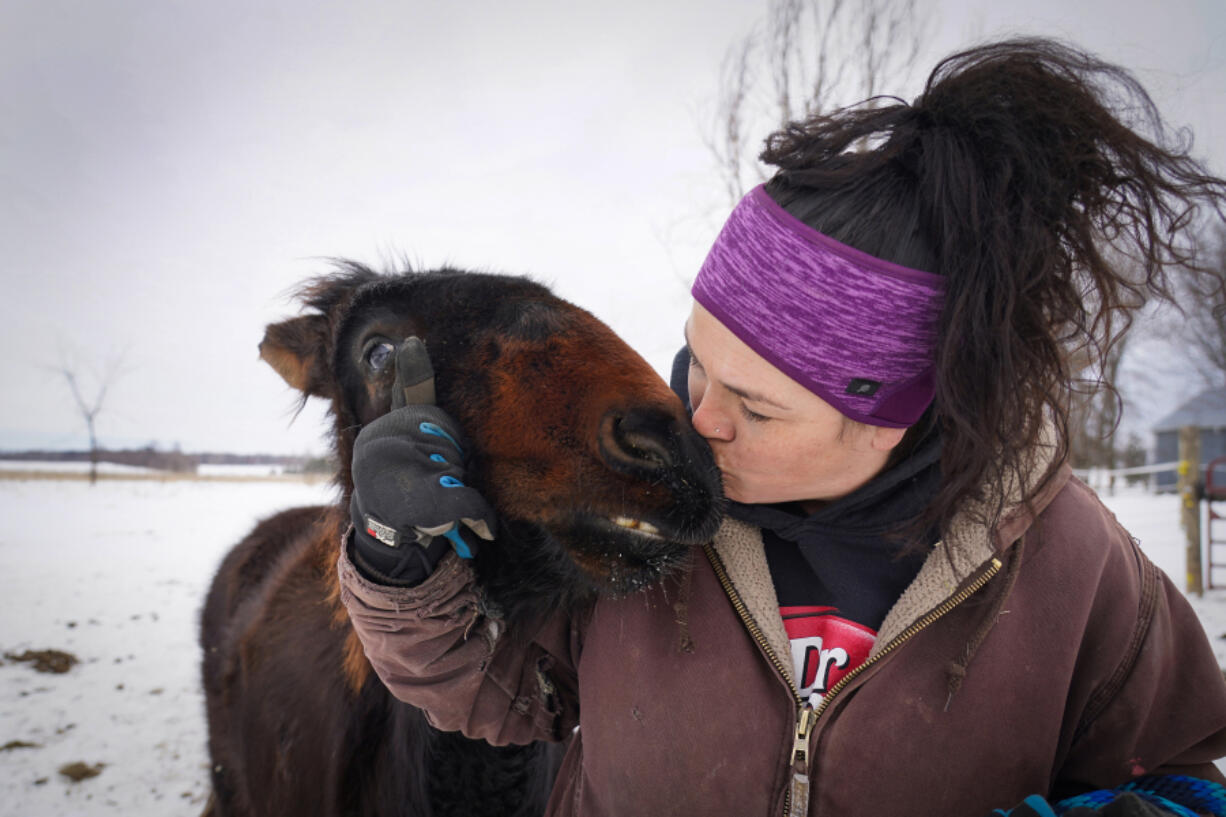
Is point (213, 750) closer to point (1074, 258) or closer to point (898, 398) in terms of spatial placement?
point (898, 398)

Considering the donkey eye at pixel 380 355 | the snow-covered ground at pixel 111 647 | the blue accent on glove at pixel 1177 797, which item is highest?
the donkey eye at pixel 380 355

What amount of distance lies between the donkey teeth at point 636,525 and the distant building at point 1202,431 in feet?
94.0

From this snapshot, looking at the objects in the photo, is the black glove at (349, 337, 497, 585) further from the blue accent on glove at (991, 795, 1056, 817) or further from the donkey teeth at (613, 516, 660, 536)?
the blue accent on glove at (991, 795, 1056, 817)

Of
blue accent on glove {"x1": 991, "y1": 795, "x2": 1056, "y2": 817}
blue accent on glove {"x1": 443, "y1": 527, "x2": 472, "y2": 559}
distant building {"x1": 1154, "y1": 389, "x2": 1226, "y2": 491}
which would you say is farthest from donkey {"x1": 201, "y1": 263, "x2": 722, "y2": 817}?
distant building {"x1": 1154, "y1": 389, "x2": 1226, "y2": 491}

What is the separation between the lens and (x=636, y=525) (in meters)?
1.16

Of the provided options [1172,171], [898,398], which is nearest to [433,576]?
[898,398]

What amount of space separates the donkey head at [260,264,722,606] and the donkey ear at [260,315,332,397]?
346 millimetres

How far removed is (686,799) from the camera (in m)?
1.15

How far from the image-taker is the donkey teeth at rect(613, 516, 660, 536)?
3.77 feet

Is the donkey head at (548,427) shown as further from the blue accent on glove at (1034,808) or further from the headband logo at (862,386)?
the blue accent on glove at (1034,808)

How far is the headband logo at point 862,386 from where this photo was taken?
3.84 ft

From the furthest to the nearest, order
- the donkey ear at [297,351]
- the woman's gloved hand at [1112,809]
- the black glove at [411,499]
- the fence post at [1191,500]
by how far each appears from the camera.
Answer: the fence post at [1191,500], the donkey ear at [297,351], the black glove at [411,499], the woman's gloved hand at [1112,809]

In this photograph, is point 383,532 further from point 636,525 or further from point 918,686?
point 918,686

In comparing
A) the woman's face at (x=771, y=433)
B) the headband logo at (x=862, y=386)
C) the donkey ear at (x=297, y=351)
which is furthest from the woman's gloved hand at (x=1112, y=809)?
the donkey ear at (x=297, y=351)
